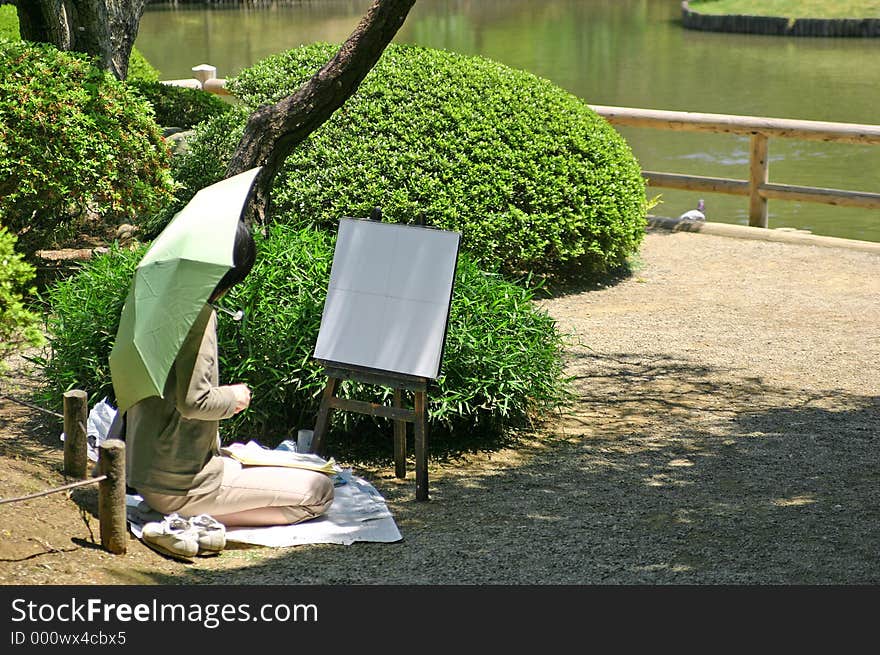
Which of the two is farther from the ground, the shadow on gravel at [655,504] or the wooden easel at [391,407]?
the wooden easel at [391,407]

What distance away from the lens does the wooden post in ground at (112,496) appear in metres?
4.06

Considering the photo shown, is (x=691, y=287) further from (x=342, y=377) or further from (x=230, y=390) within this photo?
(x=230, y=390)

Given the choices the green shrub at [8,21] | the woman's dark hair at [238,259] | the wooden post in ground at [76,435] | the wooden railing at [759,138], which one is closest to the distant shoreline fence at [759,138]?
the wooden railing at [759,138]

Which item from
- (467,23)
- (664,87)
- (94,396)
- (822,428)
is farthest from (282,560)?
(467,23)

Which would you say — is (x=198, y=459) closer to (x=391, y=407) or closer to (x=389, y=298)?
(x=391, y=407)

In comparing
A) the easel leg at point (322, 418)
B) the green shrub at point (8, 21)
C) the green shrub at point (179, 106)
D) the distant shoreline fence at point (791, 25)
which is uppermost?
the green shrub at point (8, 21)

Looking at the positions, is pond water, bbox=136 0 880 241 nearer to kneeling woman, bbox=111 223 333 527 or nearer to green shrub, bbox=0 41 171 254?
green shrub, bbox=0 41 171 254

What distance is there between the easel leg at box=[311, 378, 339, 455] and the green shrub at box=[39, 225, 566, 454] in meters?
0.31

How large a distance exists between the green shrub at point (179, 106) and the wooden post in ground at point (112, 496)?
727 cm

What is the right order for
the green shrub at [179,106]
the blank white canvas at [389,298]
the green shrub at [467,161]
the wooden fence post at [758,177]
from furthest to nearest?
the green shrub at [179,106]
the wooden fence post at [758,177]
the green shrub at [467,161]
the blank white canvas at [389,298]

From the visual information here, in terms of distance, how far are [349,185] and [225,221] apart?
3781 millimetres

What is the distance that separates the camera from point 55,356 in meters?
6.15

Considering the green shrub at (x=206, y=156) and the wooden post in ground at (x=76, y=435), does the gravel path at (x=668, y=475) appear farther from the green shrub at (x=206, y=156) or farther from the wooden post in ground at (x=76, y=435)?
the green shrub at (x=206, y=156)

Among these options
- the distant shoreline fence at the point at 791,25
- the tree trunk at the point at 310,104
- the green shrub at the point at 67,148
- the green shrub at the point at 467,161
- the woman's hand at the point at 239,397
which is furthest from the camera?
the distant shoreline fence at the point at 791,25
